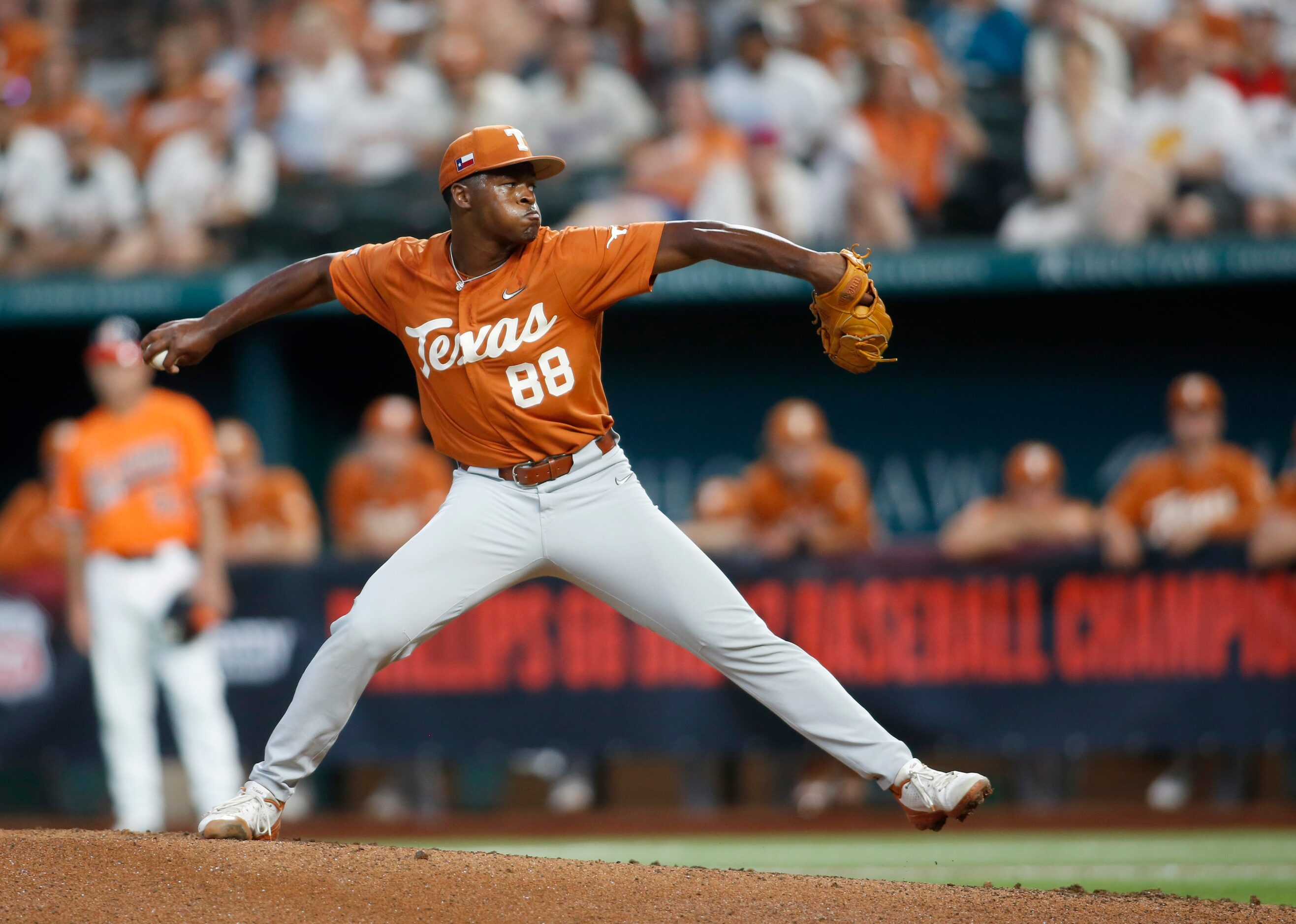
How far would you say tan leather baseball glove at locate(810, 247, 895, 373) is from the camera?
13.0 ft

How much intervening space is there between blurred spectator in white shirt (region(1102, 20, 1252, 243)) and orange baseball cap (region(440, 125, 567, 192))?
5.42 m

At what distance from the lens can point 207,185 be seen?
9.95 m

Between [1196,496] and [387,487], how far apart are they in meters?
4.33

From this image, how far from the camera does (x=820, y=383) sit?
10016 mm

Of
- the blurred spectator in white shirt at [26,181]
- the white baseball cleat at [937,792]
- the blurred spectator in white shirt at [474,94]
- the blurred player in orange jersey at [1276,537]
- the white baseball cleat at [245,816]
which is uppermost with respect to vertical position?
the blurred spectator in white shirt at [474,94]

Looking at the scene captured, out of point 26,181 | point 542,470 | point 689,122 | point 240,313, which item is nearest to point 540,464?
point 542,470

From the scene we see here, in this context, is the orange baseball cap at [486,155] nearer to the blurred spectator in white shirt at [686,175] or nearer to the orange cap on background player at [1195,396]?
the orange cap on background player at [1195,396]

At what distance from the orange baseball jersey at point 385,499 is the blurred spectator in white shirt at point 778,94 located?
119 inches

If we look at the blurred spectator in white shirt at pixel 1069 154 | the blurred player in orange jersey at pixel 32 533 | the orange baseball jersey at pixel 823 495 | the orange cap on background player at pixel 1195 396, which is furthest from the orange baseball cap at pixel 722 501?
the blurred player in orange jersey at pixel 32 533

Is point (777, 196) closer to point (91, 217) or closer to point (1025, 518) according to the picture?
point (1025, 518)

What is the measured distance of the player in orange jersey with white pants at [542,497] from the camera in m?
4.03

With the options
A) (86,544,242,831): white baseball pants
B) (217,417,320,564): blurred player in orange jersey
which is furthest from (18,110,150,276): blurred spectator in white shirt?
(86,544,242,831): white baseball pants

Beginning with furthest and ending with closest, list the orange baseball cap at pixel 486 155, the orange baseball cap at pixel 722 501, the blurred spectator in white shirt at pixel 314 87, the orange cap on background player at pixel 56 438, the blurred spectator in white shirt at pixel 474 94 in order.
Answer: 1. the blurred spectator in white shirt at pixel 314 87
2. the blurred spectator in white shirt at pixel 474 94
3. the orange baseball cap at pixel 722 501
4. the orange cap on background player at pixel 56 438
5. the orange baseball cap at pixel 486 155

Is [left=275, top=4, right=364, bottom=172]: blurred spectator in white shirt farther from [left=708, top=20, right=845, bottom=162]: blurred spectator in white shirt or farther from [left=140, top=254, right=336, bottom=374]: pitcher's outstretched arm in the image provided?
[left=140, top=254, right=336, bottom=374]: pitcher's outstretched arm
